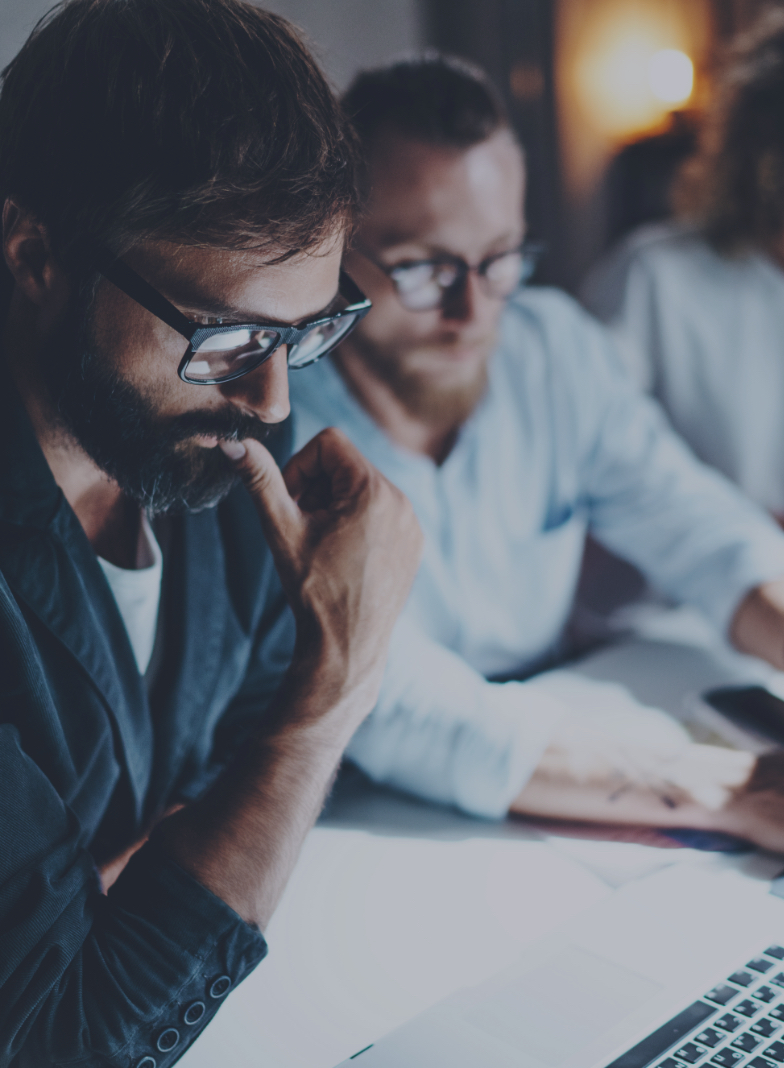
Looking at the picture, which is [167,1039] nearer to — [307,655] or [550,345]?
[307,655]

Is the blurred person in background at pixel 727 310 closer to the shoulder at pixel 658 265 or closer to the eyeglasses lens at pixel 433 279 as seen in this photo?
the shoulder at pixel 658 265

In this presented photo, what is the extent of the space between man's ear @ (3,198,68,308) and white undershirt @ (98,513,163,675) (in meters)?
0.26

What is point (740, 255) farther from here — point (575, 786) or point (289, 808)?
point (289, 808)

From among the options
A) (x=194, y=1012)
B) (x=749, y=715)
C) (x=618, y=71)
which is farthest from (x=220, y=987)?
(x=618, y=71)

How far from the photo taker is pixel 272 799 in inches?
30.6

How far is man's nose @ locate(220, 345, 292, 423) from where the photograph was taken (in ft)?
2.70

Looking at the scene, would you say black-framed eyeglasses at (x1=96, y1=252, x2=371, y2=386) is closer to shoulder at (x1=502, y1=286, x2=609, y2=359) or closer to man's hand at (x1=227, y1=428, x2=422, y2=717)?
man's hand at (x1=227, y1=428, x2=422, y2=717)

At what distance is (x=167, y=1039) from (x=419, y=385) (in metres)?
0.96

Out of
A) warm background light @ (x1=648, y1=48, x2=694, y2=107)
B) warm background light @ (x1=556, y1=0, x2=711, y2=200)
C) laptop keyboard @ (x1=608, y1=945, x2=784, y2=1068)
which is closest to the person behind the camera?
laptop keyboard @ (x1=608, y1=945, x2=784, y2=1068)

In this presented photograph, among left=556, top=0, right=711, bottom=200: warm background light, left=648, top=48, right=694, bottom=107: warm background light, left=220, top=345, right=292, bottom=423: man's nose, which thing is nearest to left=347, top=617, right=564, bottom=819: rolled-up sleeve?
left=220, top=345, right=292, bottom=423: man's nose

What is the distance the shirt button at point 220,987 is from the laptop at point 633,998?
0.37 feet

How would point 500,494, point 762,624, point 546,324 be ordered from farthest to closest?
point 546,324, point 500,494, point 762,624

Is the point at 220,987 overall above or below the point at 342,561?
below

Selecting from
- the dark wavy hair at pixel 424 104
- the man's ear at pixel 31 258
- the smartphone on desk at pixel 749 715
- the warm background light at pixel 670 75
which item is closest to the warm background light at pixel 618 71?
the warm background light at pixel 670 75
